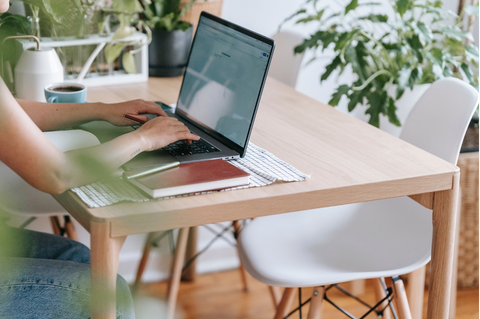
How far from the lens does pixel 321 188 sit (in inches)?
36.6

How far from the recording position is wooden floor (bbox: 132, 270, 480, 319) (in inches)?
75.1

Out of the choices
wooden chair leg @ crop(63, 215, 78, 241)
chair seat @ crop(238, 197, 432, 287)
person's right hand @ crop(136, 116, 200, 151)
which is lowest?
wooden chair leg @ crop(63, 215, 78, 241)

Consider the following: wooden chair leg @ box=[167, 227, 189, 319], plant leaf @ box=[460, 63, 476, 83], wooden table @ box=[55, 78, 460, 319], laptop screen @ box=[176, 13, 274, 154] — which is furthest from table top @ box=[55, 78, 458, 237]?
plant leaf @ box=[460, 63, 476, 83]

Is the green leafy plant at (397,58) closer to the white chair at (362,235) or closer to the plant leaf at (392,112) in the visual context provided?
the plant leaf at (392,112)

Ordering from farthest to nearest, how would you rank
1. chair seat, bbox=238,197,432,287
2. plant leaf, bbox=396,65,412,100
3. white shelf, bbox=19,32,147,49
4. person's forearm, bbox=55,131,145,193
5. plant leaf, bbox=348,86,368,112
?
plant leaf, bbox=348,86,368,112, plant leaf, bbox=396,65,412,100, white shelf, bbox=19,32,147,49, chair seat, bbox=238,197,432,287, person's forearm, bbox=55,131,145,193

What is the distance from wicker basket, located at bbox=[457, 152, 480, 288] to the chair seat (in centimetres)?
54

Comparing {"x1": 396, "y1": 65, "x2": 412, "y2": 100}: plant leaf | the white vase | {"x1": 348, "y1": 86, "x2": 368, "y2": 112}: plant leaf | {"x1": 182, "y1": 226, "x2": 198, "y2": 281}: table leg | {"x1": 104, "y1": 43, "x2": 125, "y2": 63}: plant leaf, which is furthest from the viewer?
{"x1": 182, "y1": 226, "x2": 198, "y2": 281}: table leg

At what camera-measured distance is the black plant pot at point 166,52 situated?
179cm

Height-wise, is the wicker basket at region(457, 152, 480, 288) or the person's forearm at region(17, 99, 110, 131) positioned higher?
the person's forearm at region(17, 99, 110, 131)

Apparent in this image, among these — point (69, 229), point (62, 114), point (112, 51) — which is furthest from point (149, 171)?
point (69, 229)

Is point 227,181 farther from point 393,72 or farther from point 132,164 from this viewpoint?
point 393,72

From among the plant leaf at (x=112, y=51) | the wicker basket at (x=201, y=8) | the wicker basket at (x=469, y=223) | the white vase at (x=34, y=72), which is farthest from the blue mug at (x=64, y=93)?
the wicker basket at (x=469, y=223)

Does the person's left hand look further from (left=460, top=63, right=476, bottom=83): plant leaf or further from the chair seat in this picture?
(left=460, top=63, right=476, bottom=83): plant leaf

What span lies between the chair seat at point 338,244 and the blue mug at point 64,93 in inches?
20.5
